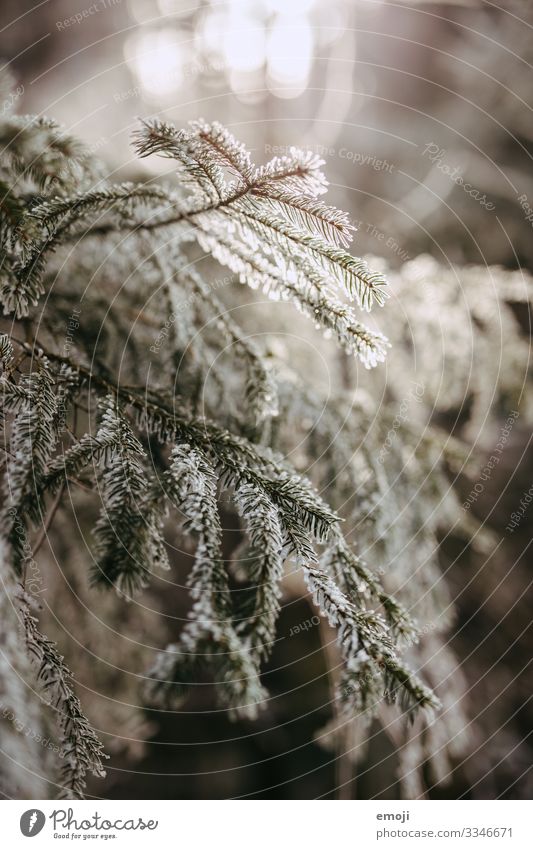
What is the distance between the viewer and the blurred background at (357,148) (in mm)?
1285

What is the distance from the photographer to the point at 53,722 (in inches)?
25.4

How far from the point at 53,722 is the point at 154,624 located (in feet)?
1.68

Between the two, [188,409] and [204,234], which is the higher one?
[204,234]

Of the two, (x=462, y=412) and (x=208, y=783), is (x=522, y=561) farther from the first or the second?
(x=208, y=783)

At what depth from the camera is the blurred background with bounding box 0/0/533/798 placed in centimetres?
129

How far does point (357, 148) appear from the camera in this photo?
155 cm

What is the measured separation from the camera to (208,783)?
1.35m

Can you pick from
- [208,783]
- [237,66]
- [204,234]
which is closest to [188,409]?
[204,234]
